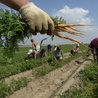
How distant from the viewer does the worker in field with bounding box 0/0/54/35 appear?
3.46m

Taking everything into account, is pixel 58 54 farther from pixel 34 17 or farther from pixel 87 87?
pixel 34 17

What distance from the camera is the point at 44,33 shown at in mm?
3664

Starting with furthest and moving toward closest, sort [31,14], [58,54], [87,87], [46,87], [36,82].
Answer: [58,54]
[36,82]
[46,87]
[87,87]
[31,14]

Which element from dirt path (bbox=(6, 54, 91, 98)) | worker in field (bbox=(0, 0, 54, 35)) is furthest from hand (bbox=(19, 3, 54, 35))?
dirt path (bbox=(6, 54, 91, 98))

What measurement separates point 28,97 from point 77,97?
158 centimetres

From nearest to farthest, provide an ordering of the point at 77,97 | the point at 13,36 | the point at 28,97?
the point at 13,36 → the point at 77,97 → the point at 28,97

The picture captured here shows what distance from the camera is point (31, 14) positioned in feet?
11.4

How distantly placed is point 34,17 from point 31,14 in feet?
0.16

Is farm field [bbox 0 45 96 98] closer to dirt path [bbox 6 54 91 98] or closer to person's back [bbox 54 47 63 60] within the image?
dirt path [bbox 6 54 91 98]

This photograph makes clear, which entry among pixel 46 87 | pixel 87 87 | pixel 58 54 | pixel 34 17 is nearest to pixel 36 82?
pixel 46 87

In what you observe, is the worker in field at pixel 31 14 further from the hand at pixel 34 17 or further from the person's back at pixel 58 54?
Result: the person's back at pixel 58 54

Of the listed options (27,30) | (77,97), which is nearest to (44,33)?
(27,30)

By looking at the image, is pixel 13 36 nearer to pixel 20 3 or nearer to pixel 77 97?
pixel 20 3

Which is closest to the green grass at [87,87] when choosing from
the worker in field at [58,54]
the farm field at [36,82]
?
the farm field at [36,82]
